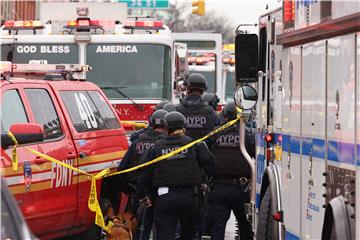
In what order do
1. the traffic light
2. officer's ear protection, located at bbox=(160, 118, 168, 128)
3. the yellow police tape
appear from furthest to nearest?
1. the traffic light
2. officer's ear protection, located at bbox=(160, 118, 168, 128)
3. the yellow police tape

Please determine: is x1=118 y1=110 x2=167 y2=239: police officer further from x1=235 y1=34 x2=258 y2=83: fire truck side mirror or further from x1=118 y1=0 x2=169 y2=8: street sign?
x1=118 y1=0 x2=169 y2=8: street sign

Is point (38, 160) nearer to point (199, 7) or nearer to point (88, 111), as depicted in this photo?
point (88, 111)

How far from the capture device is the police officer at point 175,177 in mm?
10367

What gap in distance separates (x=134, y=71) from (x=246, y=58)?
6.82m

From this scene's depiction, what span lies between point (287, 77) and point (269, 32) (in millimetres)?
1465

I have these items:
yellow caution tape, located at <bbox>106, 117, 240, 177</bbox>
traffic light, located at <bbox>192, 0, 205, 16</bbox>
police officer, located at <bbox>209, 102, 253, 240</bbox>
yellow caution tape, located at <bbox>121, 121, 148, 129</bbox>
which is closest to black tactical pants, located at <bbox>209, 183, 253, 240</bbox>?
police officer, located at <bbox>209, 102, 253, 240</bbox>

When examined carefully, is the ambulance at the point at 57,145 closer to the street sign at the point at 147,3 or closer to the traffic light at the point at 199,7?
the traffic light at the point at 199,7

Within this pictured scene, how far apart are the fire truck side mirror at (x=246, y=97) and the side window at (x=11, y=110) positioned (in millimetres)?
2093

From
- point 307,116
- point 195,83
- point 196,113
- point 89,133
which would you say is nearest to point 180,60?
point 195,83

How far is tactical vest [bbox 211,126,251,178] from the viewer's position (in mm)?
11844

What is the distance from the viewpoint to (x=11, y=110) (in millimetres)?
10133

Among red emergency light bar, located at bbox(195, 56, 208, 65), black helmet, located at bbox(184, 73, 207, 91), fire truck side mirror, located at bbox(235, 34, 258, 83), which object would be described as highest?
red emergency light bar, located at bbox(195, 56, 208, 65)

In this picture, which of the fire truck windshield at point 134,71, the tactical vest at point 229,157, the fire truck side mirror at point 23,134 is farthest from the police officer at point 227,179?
the fire truck windshield at point 134,71

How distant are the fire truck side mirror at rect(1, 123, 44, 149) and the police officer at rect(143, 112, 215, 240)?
1418 mm
